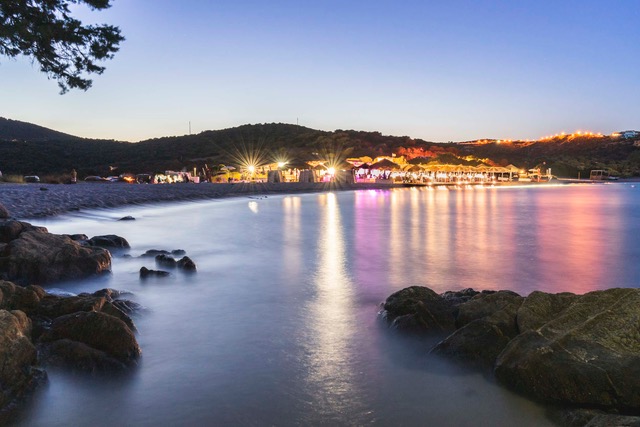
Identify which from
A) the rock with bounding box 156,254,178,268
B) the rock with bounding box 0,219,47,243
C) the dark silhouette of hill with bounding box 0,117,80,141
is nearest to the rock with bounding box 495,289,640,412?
the rock with bounding box 156,254,178,268

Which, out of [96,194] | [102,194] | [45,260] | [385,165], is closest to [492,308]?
[45,260]

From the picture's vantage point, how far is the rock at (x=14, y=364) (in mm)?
3980

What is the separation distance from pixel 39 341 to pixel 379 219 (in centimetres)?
1956

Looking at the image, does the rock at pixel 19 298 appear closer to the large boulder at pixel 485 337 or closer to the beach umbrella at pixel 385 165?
the large boulder at pixel 485 337

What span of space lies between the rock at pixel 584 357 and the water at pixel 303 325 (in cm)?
25

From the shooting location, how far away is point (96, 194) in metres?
28.0

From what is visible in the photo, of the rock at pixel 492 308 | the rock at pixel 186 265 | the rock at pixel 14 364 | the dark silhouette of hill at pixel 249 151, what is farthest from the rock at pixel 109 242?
the dark silhouette of hill at pixel 249 151

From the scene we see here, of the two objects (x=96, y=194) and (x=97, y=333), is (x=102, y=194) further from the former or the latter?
(x=97, y=333)

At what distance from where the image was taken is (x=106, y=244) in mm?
12578

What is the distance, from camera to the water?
4133 millimetres

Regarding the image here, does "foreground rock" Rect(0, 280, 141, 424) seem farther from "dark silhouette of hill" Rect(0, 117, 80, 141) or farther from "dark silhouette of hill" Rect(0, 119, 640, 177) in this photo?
"dark silhouette of hill" Rect(0, 117, 80, 141)

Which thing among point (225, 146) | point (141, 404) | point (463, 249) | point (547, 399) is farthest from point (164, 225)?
point (225, 146)

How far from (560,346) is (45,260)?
790 cm

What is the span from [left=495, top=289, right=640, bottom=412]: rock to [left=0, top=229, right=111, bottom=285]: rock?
7243 mm
